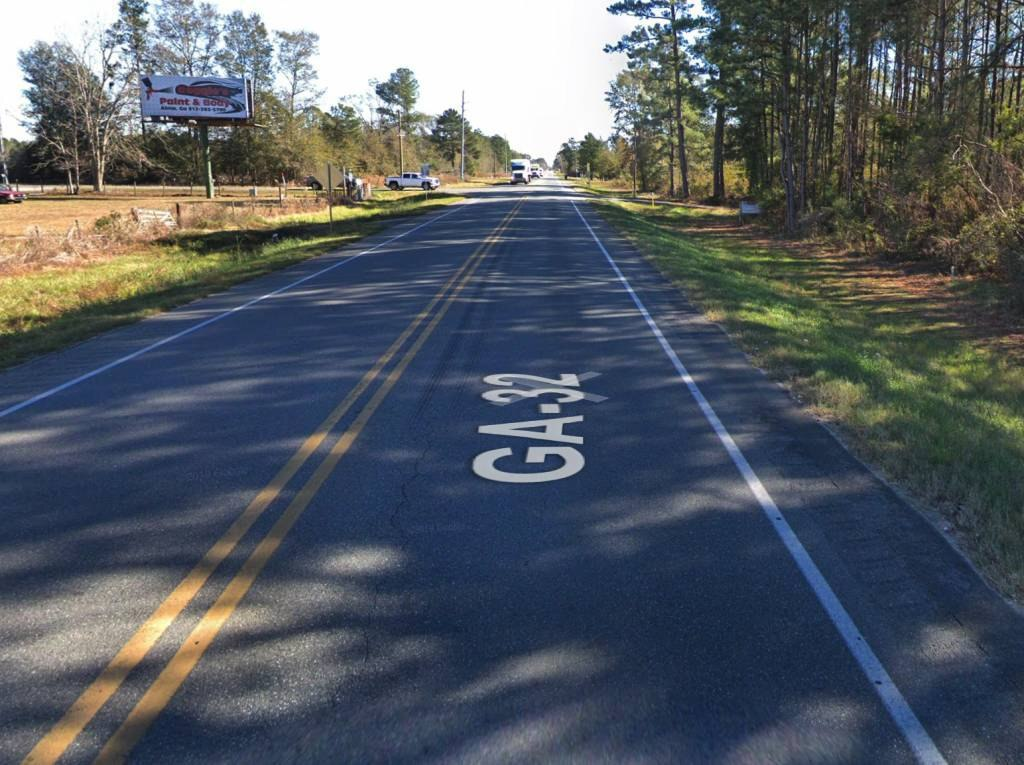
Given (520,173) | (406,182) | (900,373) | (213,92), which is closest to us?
(900,373)

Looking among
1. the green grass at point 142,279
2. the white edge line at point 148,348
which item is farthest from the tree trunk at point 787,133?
the white edge line at point 148,348

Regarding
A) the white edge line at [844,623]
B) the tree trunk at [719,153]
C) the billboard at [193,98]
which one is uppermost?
the billboard at [193,98]

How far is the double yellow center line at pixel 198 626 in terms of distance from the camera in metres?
3.07

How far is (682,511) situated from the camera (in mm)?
5242

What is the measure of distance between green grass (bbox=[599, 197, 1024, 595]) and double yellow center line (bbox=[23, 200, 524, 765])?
417 cm

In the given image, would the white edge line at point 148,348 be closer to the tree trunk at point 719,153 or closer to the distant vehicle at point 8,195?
the tree trunk at point 719,153

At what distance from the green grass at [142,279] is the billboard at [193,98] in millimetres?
22276

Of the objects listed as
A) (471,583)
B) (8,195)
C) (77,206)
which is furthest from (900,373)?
(8,195)

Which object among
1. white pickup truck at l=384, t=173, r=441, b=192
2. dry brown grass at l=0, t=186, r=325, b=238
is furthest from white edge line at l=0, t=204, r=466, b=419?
white pickup truck at l=384, t=173, r=441, b=192

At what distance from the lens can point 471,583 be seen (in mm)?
4266

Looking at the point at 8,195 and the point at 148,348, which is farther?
the point at 8,195

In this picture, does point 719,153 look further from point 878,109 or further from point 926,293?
point 926,293

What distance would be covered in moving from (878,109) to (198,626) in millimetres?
29932

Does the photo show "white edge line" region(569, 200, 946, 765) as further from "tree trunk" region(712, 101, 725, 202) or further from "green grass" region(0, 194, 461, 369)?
"tree trunk" region(712, 101, 725, 202)
